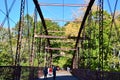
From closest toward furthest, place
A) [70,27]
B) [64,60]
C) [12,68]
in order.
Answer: [12,68] < [70,27] < [64,60]

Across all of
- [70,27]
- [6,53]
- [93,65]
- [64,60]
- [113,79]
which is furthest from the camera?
[64,60]

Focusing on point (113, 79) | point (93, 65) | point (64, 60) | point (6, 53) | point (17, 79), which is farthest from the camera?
point (64, 60)

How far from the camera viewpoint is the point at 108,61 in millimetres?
52406

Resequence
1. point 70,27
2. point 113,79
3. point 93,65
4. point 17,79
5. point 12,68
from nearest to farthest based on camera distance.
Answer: point 113,79
point 12,68
point 17,79
point 93,65
point 70,27

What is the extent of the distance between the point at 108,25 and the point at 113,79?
140ft

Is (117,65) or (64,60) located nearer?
(117,65)

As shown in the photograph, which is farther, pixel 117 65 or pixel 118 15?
pixel 118 15

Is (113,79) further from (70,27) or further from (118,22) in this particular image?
(70,27)

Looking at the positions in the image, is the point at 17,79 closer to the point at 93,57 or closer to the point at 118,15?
the point at 93,57

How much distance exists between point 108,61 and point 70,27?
21228 millimetres

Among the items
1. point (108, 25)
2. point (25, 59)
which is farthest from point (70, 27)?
point (108, 25)

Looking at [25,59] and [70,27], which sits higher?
[70,27]

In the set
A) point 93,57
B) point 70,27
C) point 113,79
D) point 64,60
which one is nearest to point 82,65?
point 93,57

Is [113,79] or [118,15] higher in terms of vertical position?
[118,15]
